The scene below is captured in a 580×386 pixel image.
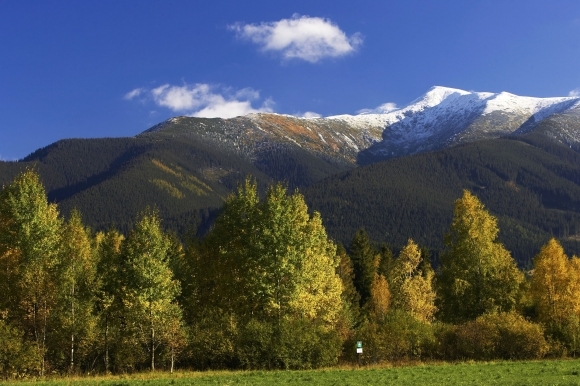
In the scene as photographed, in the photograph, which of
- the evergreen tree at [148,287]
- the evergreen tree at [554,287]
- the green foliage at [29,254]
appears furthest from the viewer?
the evergreen tree at [554,287]

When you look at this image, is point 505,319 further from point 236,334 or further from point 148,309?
point 148,309

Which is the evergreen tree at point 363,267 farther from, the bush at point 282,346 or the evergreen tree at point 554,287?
the bush at point 282,346

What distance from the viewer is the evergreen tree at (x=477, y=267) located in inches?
1905

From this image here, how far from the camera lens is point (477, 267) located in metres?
48.8

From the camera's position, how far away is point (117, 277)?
41125 mm

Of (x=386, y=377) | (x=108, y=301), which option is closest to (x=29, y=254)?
(x=108, y=301)

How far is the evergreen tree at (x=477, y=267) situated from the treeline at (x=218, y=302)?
0.45 ft

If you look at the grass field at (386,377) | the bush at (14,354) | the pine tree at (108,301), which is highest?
the pine tree at (108,301)

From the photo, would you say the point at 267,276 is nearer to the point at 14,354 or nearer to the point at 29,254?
the point at 29,254

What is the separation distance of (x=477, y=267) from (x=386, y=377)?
67.2 ft

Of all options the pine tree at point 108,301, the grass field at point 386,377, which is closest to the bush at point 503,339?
the grass field at point 386,377

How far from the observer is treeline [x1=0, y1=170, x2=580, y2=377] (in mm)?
38281

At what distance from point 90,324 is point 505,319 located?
30940mm

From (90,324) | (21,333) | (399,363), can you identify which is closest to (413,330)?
(399,363)
